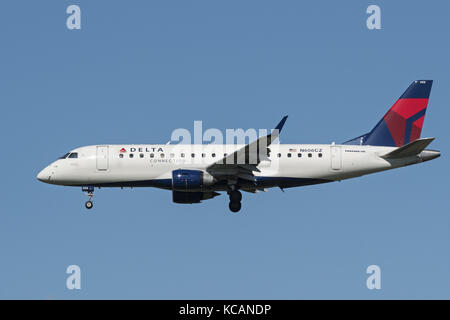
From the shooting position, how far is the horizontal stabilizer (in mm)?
49656

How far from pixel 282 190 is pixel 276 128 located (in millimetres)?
6691

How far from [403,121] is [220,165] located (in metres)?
12.9

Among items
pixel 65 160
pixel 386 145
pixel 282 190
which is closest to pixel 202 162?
pixel 282 190

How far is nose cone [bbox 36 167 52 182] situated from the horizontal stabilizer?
2124 cm

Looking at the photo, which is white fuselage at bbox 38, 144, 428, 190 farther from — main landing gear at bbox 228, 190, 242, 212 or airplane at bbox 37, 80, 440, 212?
main landing gear at bbox 228, 190, 242, 212

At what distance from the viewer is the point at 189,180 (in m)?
50.2

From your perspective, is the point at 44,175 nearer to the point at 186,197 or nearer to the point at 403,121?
the point at 186,197

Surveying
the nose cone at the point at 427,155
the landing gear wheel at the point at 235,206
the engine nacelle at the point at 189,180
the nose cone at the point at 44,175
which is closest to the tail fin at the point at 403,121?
the nose cone at the point at 427,155

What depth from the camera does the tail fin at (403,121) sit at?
2128 inches

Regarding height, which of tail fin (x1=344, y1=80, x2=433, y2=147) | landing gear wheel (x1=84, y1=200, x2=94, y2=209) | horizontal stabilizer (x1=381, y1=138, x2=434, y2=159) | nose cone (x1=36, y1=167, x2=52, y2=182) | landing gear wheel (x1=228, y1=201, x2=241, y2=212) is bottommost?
landing gear wheel (x1=228, y1=201, x2=241, y2=212)

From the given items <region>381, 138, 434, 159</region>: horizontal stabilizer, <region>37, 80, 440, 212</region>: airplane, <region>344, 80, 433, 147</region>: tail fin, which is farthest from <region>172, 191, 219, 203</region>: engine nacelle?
<region>381, 138, 434, 159</region>: horizontal stabilizer

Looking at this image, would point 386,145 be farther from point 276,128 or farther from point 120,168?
point 120,168

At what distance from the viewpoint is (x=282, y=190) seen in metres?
53.0

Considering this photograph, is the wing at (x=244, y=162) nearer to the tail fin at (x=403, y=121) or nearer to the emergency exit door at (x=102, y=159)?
the emergency exit door at (x=102, y=159)
